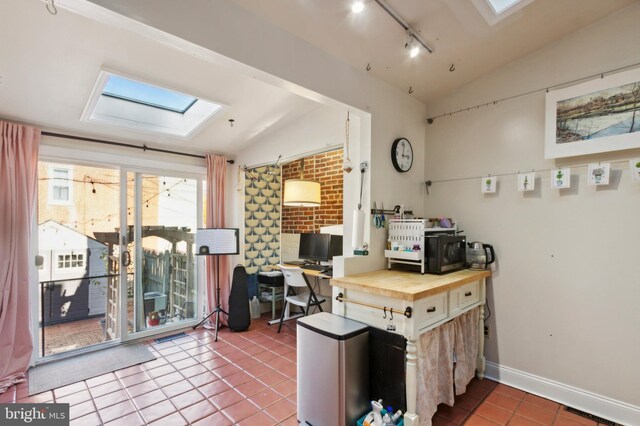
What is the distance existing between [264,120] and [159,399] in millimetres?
2687

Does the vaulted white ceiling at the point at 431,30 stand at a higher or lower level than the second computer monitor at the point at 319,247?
higher

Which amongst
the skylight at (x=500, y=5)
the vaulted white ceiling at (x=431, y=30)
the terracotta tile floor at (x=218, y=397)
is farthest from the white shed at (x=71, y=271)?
the skylight at (x=500, y=5)

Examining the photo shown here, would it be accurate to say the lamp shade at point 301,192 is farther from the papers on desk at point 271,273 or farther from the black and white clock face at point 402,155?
the black and white clock face at point 402,155

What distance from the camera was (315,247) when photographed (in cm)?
390

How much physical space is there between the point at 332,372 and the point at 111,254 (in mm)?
2888

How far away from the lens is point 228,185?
4219 millimetres

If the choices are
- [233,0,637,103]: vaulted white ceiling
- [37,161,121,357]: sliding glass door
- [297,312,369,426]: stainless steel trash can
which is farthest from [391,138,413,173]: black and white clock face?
[37,161,121,357]: sliding glass door

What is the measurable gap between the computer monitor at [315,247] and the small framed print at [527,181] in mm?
2083

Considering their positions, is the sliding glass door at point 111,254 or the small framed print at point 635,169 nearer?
the small framed print at point 635,169

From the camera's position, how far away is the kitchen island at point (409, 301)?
5.82ft

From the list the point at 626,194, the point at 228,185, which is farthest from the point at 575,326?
the point at 228,185

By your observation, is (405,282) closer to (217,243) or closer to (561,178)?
(561,178)

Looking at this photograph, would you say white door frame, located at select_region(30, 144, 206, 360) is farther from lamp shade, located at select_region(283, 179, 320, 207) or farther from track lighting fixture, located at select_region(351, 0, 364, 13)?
track lighting fixture, located at select_region(351, 0, 364, 13)

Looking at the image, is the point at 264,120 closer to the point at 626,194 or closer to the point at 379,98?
the point at 379,98
